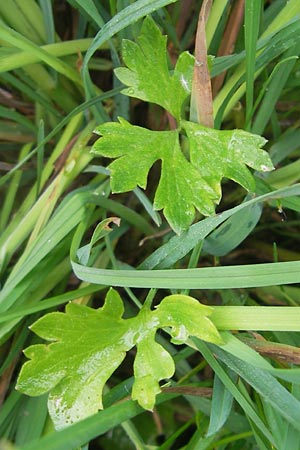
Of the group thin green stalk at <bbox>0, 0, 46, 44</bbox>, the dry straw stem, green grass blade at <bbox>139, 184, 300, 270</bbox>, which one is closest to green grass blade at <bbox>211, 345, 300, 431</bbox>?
green grass blade at <bbox>139, 184, 300, 270</bbox>

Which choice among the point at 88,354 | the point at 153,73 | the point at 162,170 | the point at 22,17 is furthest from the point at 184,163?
the point at 22,17

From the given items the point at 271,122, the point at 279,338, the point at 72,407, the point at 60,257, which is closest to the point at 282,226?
the point at 271,122

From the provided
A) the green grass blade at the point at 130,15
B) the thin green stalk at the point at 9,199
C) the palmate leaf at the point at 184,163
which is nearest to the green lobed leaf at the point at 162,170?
the palmate leaf at the point at 184,163

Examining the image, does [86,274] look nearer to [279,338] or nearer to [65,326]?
[65,326]

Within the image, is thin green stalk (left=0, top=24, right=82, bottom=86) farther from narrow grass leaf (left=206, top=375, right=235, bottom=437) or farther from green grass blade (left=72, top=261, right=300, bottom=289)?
narrow grass leaf (left=206, top=375, right=235, bottom=437)

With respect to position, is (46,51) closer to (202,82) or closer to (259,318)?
(202,82)

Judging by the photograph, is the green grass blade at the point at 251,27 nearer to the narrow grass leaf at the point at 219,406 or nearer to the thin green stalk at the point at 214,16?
the thin green stalk at the point at 214,16

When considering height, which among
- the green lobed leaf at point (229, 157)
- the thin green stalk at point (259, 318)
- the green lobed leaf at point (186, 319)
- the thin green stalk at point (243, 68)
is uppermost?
the thin green stalk at point (243, 68)
